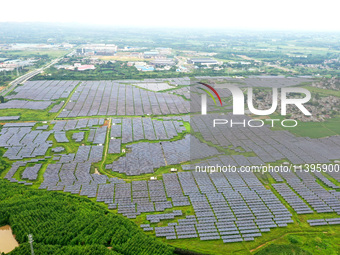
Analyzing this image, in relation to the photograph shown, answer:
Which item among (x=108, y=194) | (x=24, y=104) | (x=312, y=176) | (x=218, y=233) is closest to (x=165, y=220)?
(x=218, y=233)

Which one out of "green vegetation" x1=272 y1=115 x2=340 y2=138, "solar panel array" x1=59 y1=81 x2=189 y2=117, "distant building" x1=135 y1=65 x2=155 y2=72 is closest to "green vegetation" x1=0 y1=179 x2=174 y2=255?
"solar panel array" x1=59 y1=81 x2=189 y2=117

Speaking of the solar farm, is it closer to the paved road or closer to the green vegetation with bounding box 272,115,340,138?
the green vegetation with bounding box 272,115,340,138

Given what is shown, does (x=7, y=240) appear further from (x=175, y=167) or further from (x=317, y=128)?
(x=317, y=128)

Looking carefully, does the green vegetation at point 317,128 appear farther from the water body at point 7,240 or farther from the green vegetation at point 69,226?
the water body at point 7,240

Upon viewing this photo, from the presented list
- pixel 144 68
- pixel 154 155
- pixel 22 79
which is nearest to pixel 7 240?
pixel 154 155

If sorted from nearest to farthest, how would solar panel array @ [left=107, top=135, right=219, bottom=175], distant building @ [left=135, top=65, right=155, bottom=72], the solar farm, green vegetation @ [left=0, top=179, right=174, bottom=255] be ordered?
green vegetation @ [left=0, top=179, right=174, bottom=255], the solar farm, solar panel array @ [left=107, top=135, right=219, bottom=175], distant building @ [left=135, top=65, right=155, bottom=72]

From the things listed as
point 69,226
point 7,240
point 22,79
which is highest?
point 22,79
